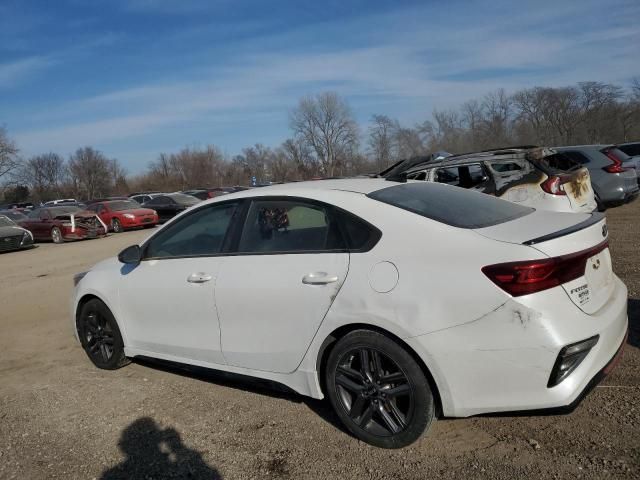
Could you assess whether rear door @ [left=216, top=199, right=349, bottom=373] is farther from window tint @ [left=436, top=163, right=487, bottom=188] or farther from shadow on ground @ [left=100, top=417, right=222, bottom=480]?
window tint @ [left=436, top=163, right=487, bottom=188]

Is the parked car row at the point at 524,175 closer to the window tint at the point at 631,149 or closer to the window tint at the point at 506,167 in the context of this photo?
the window tint at the point at 506,167

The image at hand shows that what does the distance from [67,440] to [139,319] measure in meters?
1.05

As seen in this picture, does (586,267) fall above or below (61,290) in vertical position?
above

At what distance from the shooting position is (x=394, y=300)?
2.86m

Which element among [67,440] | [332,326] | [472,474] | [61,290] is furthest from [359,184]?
[61,290]

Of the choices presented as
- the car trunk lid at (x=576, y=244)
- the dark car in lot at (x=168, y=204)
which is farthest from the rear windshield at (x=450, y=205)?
the dark car in lot at (x=168, y=204)

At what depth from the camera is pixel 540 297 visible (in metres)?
2.61

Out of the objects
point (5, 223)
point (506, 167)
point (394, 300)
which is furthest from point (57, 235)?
point (394, 300)

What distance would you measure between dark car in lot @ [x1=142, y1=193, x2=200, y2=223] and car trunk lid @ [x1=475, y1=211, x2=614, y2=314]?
23.4m

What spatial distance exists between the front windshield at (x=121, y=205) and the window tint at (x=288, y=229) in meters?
20.1

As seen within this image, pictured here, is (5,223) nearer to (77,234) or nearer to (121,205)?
(77,234)

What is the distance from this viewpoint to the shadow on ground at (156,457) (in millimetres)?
3055

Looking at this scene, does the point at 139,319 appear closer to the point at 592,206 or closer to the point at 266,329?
the point at 266,329

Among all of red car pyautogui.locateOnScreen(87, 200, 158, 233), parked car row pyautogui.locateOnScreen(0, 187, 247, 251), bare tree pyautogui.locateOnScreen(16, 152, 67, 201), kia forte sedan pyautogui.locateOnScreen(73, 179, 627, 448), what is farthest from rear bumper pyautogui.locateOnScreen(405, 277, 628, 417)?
bare tree pyautogui.locateOnScreen(16, 152, 67, 201)
